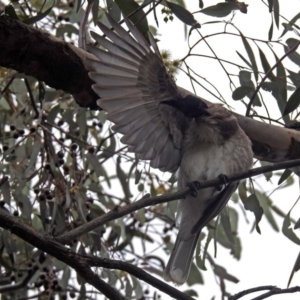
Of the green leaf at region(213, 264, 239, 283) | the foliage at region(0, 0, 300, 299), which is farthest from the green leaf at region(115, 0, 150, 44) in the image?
the green leaf at region(213, 264, 239, 283)

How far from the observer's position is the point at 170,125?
236 cm

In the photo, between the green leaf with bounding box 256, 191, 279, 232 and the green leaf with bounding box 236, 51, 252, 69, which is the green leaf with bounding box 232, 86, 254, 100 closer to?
the green leaf with bounding box 236, 51, 252, 69

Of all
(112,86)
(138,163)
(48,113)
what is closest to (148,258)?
(138,163)

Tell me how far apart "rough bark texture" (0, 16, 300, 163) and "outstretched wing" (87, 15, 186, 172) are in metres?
0.05

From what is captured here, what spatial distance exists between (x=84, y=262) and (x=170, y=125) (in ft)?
2.97

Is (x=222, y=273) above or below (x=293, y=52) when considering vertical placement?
below

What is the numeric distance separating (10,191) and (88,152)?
335 millimetres

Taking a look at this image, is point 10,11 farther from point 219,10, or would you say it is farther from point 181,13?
point 219,10

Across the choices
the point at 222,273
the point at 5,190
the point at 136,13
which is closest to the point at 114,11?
the point at 136,13

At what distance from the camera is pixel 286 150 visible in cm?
232

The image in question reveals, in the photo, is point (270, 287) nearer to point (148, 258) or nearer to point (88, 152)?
point (88, 152)

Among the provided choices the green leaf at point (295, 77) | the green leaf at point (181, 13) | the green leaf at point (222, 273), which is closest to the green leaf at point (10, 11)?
the green leaf at point (181, 13)

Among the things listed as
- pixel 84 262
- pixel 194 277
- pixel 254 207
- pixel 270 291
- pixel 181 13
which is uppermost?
pixel 181 13

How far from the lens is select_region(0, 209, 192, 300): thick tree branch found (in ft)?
4.89
